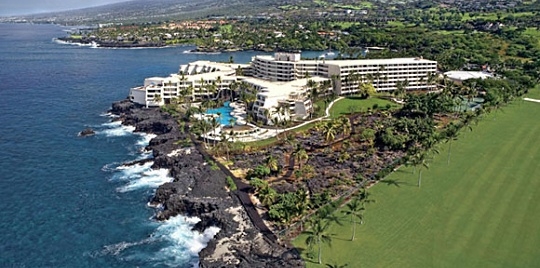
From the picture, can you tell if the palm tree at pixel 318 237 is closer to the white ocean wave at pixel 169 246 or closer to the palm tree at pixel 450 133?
the white ocean wave at pixel 169 246

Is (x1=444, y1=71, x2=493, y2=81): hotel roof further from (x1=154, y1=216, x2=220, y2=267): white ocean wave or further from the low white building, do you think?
(x1=154, y1=216, x2=220, y2=267): white ocean wave

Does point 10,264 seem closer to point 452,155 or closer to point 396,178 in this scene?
point 396,178

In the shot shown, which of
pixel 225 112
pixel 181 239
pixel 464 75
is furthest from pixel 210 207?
pixel 464 75

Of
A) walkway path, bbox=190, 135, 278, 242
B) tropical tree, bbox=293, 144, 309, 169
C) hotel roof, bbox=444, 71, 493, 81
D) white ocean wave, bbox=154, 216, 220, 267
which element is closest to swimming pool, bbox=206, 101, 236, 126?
walkway path, bbox=190, 135, 278, 242

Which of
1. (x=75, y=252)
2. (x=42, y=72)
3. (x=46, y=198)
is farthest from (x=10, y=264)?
(x=42, y=72)

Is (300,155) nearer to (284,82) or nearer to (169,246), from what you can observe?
(169,246)

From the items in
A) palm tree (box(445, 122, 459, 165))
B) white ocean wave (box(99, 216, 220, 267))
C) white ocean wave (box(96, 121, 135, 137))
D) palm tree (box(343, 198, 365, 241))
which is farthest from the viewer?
white ocean wave (box(96, 121, 135, 137))

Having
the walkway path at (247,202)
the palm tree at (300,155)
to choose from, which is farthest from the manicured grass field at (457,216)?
the palm tree at (300,155)
